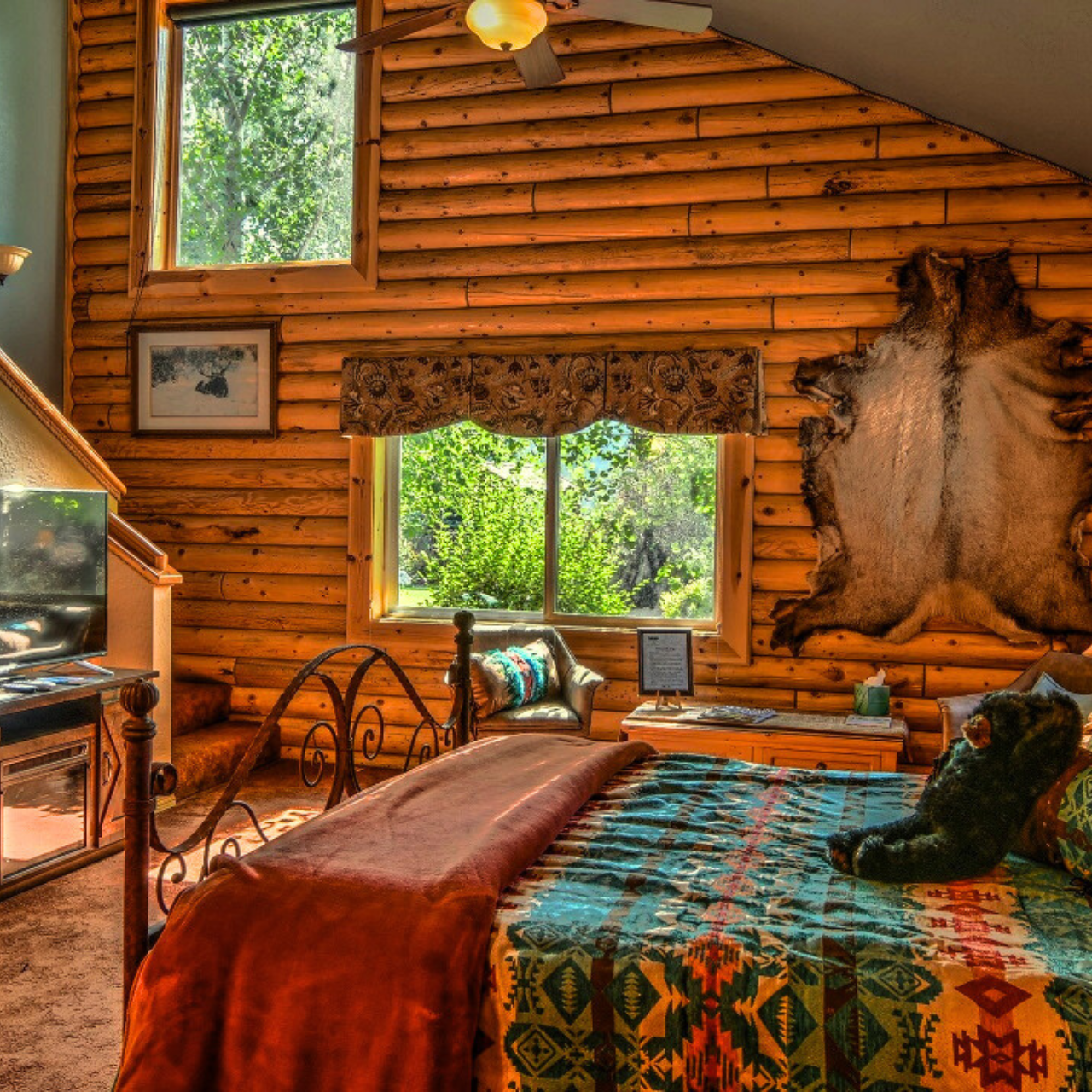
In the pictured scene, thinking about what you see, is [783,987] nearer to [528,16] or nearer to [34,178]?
[528,16]

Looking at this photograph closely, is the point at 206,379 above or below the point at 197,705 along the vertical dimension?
above

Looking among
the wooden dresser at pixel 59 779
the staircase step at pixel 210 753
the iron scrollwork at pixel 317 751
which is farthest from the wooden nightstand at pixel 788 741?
the wooden dresser at pixel 59 779

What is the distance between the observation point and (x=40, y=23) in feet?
20.7

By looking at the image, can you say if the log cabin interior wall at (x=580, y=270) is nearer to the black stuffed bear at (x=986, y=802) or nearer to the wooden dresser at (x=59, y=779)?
the wooden dresser at (x=59, y=779)

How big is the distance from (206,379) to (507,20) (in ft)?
11.1

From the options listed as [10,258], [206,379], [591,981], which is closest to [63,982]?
[591,981]

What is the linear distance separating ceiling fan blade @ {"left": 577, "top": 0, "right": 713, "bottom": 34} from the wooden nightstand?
260 centimetres

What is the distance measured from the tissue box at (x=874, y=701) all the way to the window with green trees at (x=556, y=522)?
866 mm

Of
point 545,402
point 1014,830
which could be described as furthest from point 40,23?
point 1014,830

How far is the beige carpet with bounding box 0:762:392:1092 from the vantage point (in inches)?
115

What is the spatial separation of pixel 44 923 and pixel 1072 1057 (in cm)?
326

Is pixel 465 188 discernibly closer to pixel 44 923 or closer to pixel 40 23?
pixel 40 23

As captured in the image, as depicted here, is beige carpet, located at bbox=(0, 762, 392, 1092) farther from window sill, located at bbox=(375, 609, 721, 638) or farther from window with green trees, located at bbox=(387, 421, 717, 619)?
window with green trees, located at bbox=(387, 421, 717, 619)

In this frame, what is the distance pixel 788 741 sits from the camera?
15.6ft
